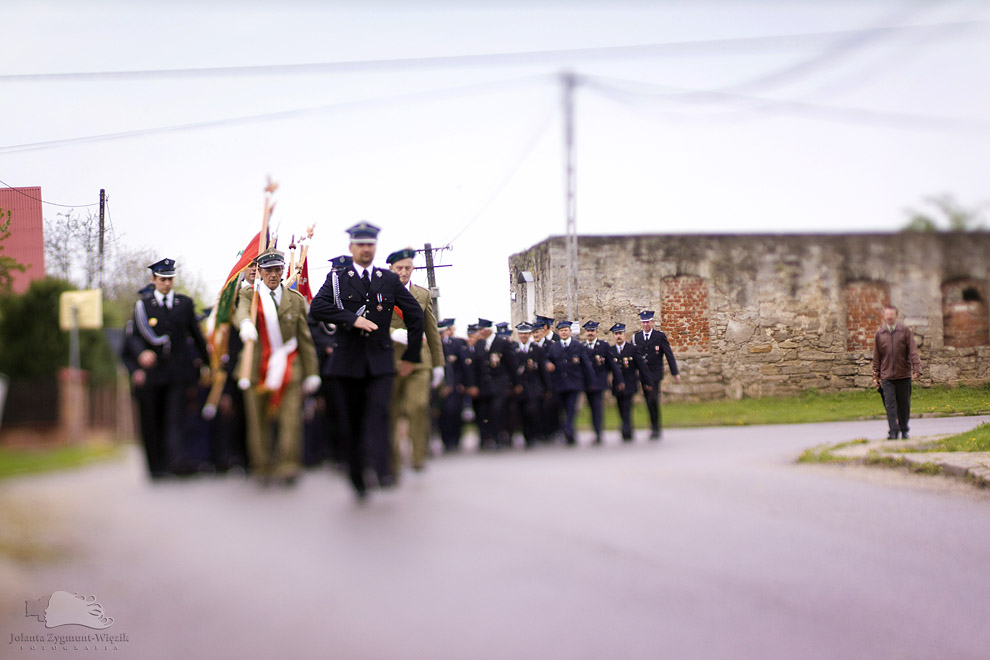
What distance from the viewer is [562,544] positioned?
8.35 feet

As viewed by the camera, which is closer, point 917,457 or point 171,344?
point 171,344

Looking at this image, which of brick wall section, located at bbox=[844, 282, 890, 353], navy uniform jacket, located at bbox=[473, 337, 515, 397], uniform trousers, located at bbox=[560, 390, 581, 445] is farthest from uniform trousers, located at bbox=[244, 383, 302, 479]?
brick wall section, located at bbox=[844, 282, 890, 353]

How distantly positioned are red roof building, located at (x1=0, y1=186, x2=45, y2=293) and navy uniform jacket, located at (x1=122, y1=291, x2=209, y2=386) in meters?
0.31

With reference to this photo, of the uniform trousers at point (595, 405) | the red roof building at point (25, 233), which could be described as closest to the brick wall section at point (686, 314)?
the uniform trousers at point (595, 405)

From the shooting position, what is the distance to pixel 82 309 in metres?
2.09

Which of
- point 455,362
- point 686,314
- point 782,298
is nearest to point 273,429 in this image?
point 455,362

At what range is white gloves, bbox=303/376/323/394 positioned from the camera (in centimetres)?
216

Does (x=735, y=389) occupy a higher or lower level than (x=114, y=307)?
lower

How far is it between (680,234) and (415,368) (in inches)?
28.8

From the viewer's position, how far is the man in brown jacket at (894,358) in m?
2.41

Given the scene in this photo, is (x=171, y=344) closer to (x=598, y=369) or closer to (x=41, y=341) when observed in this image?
(x=41, y=341)

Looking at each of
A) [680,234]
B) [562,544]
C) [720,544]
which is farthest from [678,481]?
[680,234]

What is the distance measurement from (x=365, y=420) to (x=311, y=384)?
0.15m

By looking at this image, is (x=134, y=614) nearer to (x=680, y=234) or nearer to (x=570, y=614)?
(x=570, y=614)
